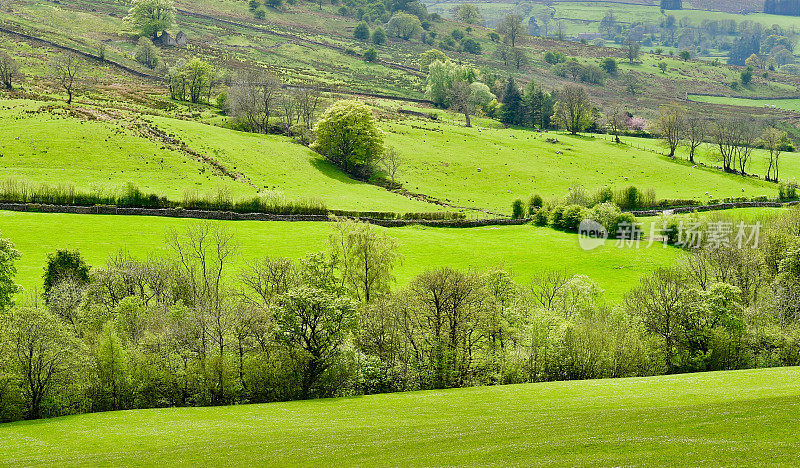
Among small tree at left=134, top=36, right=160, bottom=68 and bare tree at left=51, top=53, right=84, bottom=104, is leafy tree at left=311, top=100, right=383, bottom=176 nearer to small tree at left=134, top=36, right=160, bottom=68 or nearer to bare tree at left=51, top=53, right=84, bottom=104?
bare tree at left=51, top=53, right=84, bottom=104

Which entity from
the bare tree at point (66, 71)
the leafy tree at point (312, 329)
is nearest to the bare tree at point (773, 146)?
the leafy tree at point (312, 329)

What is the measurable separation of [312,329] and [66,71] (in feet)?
443

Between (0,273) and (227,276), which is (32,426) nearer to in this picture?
(0,273)

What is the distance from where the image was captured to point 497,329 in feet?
179

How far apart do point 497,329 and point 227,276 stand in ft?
105

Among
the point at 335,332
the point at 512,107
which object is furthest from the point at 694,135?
the point at 335,332

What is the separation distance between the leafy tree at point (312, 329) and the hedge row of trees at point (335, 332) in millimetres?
113

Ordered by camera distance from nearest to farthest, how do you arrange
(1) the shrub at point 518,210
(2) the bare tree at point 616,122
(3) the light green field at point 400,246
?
(3) the light green field at point 400,246, (1) the shrub at point 518,210, (2) the bare tree at point 616,122

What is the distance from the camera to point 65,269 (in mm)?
59812

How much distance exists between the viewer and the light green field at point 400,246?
242ft

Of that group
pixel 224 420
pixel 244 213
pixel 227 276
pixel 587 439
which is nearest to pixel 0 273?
pixel 227 276

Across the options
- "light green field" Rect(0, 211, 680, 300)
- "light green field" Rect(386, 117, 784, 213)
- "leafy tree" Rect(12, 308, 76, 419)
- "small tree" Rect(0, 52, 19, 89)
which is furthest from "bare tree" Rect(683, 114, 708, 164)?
"small tree" Rect(0, 52, 19, 89)

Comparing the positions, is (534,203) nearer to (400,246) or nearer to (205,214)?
(400,246)

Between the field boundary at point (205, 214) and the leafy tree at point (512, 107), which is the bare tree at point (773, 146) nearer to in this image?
the leafy tree at point (512, 107)
